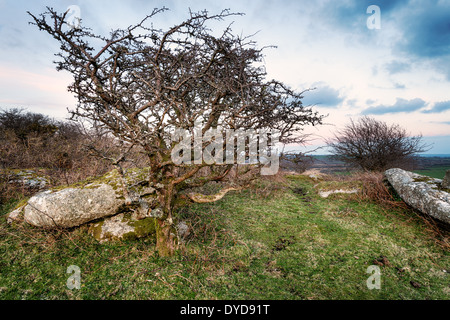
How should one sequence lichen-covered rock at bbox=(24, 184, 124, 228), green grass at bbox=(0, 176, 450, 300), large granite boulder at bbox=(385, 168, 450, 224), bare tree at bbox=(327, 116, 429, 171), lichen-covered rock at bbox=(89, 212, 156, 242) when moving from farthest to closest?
bare tree at bbox=(327, 116, 429, 171) → large granite boulder at bbox=(385, 168, 450, 224) → lichen-covered rock at bbox=(89, 212, 156, 242) → lichen-covered rock at bbox=(24, 184, 124, 228) → green grass at bbox=(0, 176, 450, 300)

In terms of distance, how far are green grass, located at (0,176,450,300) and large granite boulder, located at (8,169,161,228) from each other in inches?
12.1

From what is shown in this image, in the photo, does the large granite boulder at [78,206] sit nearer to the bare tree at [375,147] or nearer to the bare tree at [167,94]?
the bare tree at [167,94]

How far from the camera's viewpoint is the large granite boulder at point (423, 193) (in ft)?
19.8

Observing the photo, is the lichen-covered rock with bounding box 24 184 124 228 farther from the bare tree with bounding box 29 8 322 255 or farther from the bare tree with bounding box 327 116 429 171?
the bare tree with bounding box 327 116 429 171

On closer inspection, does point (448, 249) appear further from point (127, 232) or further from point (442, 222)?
point (127, 232)

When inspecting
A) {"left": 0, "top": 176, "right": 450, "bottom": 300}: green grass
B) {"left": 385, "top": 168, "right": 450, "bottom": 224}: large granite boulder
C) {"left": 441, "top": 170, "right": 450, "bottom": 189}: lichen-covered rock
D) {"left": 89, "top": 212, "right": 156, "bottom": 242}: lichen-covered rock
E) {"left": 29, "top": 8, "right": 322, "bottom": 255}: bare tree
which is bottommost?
{"left": 0, "top": 176, "right": 450, "bottom": 300}: green grass

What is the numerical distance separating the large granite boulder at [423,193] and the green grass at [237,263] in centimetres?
65

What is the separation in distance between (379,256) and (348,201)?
16.8 feet

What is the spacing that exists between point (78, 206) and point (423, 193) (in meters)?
10.4

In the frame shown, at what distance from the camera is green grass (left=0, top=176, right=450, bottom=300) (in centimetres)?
346

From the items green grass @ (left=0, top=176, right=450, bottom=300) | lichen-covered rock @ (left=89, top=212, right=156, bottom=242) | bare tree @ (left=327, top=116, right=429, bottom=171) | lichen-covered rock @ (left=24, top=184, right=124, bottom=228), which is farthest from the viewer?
bare tree @ (left=327, top=116, right=429, bottom=171)

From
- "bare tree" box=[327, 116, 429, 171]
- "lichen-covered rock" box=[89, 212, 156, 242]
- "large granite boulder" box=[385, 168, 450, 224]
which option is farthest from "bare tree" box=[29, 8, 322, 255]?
"bare tree" box=[327, 116, 429, 171]

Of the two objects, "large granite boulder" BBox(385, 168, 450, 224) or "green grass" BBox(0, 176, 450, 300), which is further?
"large granite boulder" BBox(385, 168, 450, 224)
